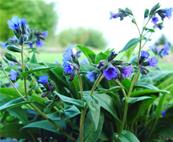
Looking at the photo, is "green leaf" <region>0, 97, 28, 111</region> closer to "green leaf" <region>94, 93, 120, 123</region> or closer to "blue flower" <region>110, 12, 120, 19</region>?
"green leaf" <region>94, 93, 120, 123</region>

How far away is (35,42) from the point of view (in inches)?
37.9

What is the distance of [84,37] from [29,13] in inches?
84.9

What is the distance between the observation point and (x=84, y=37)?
11.9 metres

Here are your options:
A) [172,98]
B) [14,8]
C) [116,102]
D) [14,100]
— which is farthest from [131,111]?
[14,8]

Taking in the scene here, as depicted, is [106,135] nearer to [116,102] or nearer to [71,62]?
[116,102]

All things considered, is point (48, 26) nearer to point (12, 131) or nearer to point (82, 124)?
point (12, 131)

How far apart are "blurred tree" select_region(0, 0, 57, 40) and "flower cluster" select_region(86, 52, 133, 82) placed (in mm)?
10074

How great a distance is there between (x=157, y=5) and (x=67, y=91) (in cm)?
26

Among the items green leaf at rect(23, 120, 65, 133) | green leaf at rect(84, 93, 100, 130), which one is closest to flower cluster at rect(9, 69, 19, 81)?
green leaf at rect(23, 120, 65, 133)

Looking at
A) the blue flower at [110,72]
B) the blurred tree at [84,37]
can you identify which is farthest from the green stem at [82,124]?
the blurred tree at [84,37]

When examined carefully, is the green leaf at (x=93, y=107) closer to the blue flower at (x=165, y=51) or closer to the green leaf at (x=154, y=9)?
the green leaf at (x=154, y=9)

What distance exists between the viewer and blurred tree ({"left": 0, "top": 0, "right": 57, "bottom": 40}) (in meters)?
11.8

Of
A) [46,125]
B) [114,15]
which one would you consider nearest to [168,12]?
[114,15]

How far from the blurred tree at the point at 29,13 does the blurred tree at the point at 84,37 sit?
0.92 m
